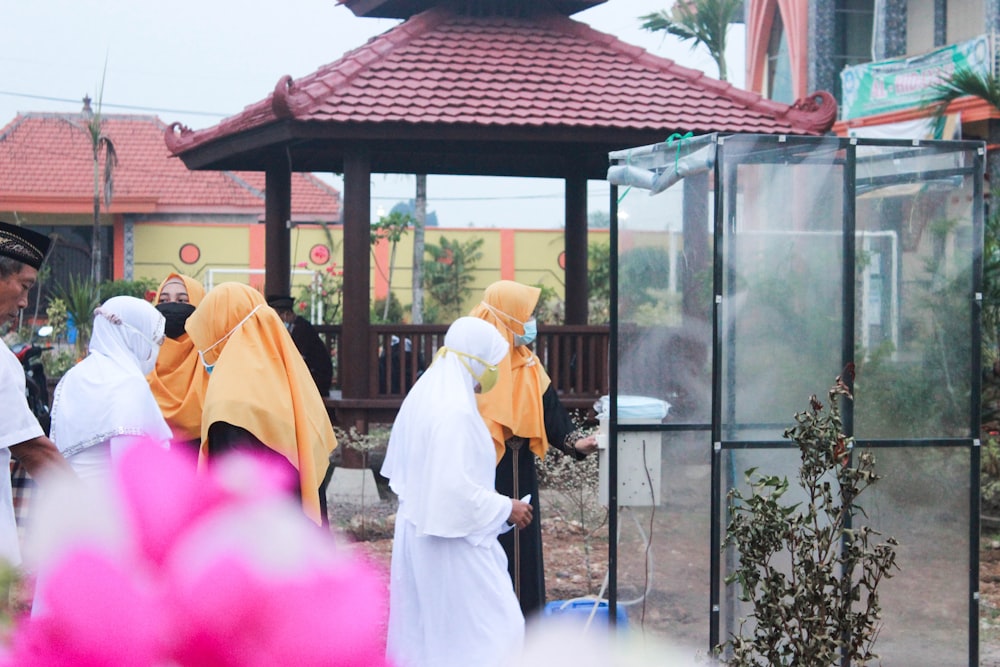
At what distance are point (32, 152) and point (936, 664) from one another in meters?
25.2

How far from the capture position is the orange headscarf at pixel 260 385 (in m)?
3.97

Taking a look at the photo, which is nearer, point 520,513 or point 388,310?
point 520,513

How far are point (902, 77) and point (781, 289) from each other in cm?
1374

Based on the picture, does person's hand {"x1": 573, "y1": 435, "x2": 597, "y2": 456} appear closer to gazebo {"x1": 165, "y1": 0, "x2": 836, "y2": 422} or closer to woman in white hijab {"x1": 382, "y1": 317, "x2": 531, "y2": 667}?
woman in white hijab {"x1": 382, "y1": 317, "x2": 531, "y2": 667}

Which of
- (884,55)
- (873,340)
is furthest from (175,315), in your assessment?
(884,55)

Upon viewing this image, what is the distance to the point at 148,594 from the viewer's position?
0.63 m

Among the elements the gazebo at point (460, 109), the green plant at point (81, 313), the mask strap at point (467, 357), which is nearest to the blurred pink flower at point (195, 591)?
the mask strap at point (467, 357)

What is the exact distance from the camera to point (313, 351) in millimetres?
8922

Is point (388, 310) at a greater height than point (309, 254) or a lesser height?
lesser

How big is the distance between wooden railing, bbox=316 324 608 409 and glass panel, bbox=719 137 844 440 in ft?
16.5

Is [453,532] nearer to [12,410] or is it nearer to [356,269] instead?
[12,410]

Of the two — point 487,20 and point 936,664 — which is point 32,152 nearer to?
point 487,20

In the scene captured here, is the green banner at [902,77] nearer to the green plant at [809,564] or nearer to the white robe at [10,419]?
the green plant at [809,564]

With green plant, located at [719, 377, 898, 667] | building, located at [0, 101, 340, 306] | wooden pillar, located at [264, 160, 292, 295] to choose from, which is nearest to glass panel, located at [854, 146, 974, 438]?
green plant, located at [719, 377, 898, 667]
